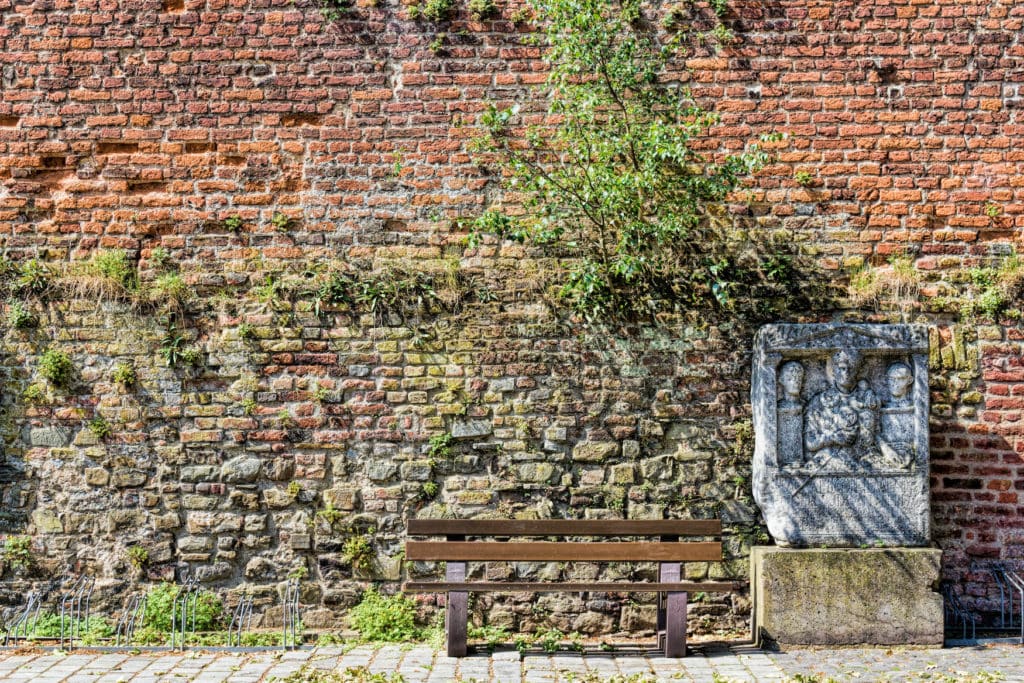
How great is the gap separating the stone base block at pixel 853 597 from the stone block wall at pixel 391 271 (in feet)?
1.65

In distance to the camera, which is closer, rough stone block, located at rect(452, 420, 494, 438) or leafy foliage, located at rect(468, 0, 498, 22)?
rough stone block, located at rect(452, 420, 494, 438)

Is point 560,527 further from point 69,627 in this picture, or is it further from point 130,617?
point 69,627

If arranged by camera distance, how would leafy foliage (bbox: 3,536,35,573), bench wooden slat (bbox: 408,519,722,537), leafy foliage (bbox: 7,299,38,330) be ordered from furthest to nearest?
leafy foliage (bbox: 7,299,38,330) < leafy foliage (bbox: 3,536,35,573) < bench wooden slat (bbox: 408,519,722,537)

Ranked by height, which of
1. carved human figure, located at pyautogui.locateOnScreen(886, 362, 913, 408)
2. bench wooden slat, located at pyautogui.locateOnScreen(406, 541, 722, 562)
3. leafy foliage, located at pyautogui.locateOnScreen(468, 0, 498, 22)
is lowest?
bench wooden slat, located at pyautogui.locateOnScreen(406, 541, 722, 562)

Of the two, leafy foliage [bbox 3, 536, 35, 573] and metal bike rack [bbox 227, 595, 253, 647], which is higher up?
leafy foliage [bbox 3, 536, 35, 573]

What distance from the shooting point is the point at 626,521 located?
4.93 m

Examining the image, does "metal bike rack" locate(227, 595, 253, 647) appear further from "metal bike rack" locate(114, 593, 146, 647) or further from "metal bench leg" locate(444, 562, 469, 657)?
"metal bench leg" locate(444, 562, 469, 657)

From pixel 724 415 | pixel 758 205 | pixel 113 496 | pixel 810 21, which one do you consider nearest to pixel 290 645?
pixel 113 496

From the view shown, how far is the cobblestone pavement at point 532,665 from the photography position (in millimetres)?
4293

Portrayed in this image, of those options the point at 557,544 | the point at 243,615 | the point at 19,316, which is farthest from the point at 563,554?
the point at 19,316

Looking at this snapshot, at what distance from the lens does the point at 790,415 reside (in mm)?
5000

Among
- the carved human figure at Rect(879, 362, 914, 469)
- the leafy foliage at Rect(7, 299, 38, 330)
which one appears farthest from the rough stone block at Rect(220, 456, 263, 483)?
the carved human figure at Rect(879, 362, 914, 469)

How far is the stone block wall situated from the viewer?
533 centimetres

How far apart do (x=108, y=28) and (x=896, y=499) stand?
5939mm
